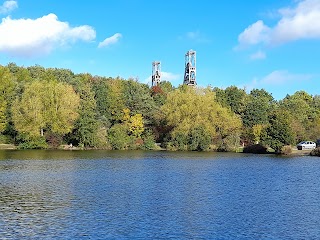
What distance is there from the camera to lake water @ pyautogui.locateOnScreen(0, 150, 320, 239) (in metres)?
19.9

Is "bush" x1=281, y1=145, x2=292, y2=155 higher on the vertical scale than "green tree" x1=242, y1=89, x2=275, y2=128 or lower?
lower

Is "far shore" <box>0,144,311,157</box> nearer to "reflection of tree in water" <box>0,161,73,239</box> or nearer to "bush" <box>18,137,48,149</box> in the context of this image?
"bush" <box>18,137,48,149</box>

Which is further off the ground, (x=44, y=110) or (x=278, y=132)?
(x=44, y=110)

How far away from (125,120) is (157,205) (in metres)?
71.9

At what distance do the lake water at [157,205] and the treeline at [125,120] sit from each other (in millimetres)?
39992

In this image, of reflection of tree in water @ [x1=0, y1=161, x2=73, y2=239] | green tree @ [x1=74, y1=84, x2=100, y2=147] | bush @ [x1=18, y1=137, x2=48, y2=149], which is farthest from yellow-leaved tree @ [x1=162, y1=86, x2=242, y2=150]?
reflection of tree in water @ [x1=0, y1=161, x2=73, y2=239]

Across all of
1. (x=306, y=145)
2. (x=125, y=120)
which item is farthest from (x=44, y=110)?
(x=306, y=145)

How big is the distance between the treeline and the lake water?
40.0 metres

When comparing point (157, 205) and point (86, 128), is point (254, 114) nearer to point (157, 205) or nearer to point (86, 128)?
point (86, 128)

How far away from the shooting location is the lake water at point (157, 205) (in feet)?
65.4

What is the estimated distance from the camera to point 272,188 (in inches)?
1328

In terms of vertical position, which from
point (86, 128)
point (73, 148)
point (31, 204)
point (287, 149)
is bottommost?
point (31, 204)

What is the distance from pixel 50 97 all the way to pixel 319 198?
209 feet

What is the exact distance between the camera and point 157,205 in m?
25.8
